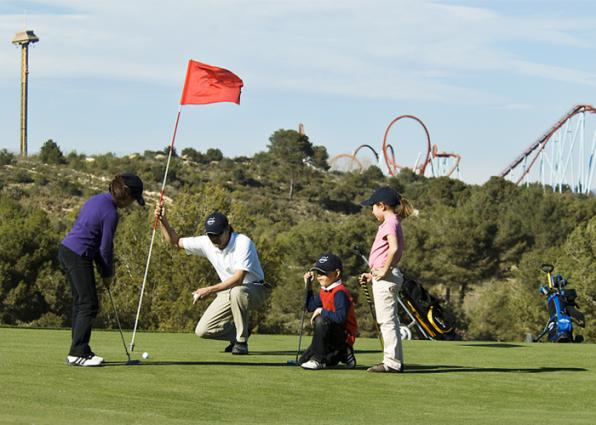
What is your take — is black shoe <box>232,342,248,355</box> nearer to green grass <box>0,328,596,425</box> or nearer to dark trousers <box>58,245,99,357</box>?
green grass <box>0,328,596,425</box>

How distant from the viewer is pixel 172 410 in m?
7.72

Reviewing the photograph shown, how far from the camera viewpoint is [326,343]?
10953 millimetres

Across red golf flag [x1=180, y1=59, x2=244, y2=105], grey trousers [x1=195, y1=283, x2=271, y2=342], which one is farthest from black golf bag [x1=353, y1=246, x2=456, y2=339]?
grey trousers [x1=195, y1=283, x2=271, y2=342]

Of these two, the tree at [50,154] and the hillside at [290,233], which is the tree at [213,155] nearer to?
the hillside at [290,233]

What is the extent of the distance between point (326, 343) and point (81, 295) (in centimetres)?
253

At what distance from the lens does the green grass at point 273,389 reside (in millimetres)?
7656

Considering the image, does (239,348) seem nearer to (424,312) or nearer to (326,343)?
(326,343)

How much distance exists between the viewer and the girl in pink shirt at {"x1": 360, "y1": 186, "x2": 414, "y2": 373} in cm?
1054

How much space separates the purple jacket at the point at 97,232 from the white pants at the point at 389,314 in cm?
259

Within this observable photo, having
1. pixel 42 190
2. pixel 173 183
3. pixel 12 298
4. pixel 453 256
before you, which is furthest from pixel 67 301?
pixel 173 183

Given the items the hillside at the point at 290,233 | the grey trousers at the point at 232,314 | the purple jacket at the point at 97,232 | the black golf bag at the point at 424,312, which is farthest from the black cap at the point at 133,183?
the hillside at the point at 290,233

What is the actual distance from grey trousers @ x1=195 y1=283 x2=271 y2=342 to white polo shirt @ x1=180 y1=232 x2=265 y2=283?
24 cm

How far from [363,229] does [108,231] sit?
59.8 meters

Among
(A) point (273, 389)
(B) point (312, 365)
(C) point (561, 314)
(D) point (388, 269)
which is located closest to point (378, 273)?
(D) point (388, 269)
